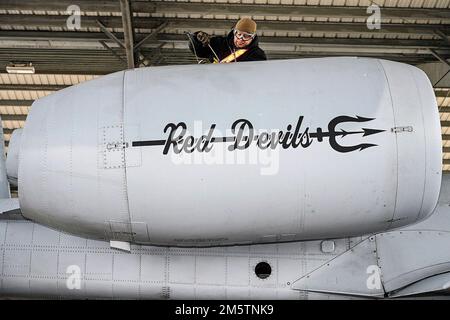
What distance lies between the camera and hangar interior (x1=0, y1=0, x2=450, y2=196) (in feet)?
41.2

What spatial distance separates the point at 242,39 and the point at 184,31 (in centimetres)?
819

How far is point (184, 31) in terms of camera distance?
43.7 feet

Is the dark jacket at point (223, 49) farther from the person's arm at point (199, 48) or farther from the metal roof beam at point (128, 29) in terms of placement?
the metal roof beam at point (128, 29)

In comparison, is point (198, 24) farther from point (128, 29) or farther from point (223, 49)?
point (223, 49)

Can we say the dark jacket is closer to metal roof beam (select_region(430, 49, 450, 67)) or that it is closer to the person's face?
the person's face

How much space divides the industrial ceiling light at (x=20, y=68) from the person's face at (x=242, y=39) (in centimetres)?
1041

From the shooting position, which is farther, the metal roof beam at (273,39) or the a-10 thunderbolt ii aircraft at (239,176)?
the metal roof beam at (273,39)

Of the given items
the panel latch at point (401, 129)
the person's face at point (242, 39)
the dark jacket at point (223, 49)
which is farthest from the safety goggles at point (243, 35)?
the panel latch at point (401, 129)

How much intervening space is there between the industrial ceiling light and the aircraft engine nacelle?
1056 centimetres

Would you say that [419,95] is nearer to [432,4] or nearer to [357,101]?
[357,101]

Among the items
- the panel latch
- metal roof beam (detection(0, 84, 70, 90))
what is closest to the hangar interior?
metal roof beam (detection(0, 84, 70, 90))

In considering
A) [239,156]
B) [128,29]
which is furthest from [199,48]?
[128,29]

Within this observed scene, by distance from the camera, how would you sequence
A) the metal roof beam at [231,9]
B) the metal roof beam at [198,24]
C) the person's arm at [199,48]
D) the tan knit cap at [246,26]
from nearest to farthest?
the tan knit cap at [246,26], the person's arm at [199,48], the metal roof beam at [231,9], the metal roof beam at [198,24]

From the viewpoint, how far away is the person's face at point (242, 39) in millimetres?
5340
